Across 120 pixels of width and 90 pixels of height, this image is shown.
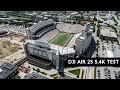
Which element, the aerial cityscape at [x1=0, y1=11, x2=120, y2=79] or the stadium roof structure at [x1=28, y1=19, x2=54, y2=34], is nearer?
the aerial cityscape at [x1=0, y1=11, x2=120, y2=79]

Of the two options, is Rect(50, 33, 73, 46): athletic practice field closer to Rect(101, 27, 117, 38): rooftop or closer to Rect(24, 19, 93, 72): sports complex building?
Rect(24, 19, 93, 72): sports complex building

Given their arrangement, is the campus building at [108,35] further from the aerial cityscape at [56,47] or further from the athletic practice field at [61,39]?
the athletic practice field at [61,39]

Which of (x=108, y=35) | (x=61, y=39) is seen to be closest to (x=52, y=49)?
(x=61, y=39)

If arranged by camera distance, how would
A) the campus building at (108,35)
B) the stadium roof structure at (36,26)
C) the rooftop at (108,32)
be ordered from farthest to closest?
the rooftop at (108,32)
the stadium roof structure at (36,26)
the campus building at (108,35)

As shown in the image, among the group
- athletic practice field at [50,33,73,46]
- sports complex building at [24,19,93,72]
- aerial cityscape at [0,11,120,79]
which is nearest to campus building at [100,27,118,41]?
aerial cityscape at [0,11,120,79]

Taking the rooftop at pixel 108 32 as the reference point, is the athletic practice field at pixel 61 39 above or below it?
below

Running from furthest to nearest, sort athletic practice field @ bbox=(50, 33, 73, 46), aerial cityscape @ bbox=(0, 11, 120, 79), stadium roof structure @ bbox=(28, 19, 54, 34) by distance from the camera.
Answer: stadium roof structure @ bbox=(28, 19, 54, 34) < athletic practice field @ bbox=(50, 33, 73, 46) < aerial cityscape @ bbox=(0, 11, 120, 79)

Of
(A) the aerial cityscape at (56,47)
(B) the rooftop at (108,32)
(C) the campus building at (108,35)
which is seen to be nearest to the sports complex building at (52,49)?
(A) the aerial cityscape at (56,47)

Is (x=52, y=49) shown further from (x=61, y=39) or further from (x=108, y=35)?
(x=108, y=35)
